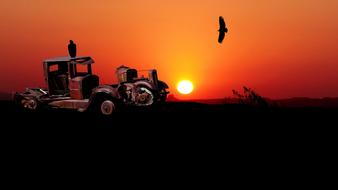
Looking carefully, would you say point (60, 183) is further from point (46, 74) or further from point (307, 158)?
point (46, 74)

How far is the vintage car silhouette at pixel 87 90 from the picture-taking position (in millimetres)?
15953

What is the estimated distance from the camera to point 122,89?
54.0ft

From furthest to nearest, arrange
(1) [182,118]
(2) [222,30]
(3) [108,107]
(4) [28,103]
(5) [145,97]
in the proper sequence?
(2) [222,30] < (4) [28,103] < (5) [145,97] < (3) [108,107] < (1) [182,118]

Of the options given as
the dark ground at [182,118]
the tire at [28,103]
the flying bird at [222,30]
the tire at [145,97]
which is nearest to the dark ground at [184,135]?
the dark ground at [182,118]

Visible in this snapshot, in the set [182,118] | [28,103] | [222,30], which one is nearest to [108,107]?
[182,118]

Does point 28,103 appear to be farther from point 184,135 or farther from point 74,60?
point 184,135

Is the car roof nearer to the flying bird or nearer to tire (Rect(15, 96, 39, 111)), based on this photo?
tire (Rect(15, 96, 39, 111))

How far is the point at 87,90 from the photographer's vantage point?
16688mm

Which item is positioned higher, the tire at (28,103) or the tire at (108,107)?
the tire at (28,103)

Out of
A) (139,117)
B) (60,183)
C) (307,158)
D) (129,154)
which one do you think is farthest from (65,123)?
(307,158)

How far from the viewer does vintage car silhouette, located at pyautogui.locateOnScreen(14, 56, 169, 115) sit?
16.0 m

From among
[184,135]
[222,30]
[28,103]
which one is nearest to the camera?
[184,135]

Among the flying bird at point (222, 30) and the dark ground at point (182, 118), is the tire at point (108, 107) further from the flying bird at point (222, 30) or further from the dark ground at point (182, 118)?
the flying bird at point (222, 30)

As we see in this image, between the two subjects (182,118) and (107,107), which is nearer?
(182,118)
